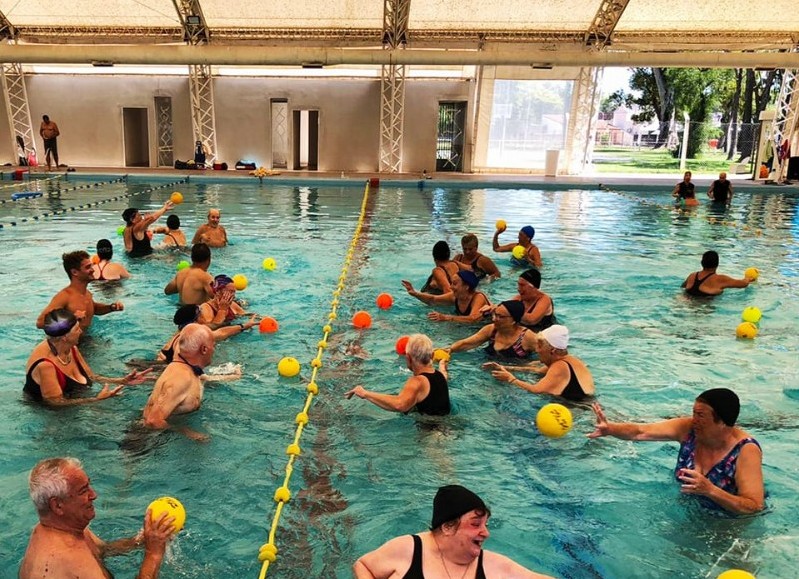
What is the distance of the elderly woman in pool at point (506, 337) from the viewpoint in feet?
20.6

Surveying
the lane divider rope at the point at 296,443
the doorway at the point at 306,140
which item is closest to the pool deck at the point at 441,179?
the doorway at the point at 306,140

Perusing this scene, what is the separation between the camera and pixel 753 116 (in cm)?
3512

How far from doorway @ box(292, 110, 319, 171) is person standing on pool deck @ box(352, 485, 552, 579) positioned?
2385cm

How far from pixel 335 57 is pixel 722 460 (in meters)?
16.0

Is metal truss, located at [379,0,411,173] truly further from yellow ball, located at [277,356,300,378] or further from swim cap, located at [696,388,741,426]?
swim cap, located at [696,388,741,426]

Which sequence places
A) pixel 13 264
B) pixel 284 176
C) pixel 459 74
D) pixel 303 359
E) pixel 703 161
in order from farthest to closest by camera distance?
pixel 703 161, pixel 459 74, pixel 284 176, pixel 13 264, pixel 303 359

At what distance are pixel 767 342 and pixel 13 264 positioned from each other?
31.9 feet

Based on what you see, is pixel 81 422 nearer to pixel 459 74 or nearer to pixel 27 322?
pixel 27 322

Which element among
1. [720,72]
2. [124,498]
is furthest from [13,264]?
[720,72]

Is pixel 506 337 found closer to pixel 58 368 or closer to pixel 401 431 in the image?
pixel 401 431

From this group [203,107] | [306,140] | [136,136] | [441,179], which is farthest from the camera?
[306,140]

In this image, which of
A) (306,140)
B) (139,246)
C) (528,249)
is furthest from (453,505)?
(306,140)

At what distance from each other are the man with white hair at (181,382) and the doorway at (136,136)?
73.8 feet

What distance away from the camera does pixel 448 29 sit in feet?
70.7
